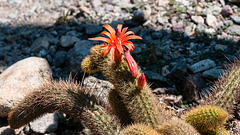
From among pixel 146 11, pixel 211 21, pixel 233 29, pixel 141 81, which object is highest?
pixel 146 11

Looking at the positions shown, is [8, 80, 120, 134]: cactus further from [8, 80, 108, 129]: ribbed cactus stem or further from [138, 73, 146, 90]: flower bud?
[138, 73, 146, 90]: flower bud

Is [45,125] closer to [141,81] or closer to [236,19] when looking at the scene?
[141,81]

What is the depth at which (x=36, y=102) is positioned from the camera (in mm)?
3078

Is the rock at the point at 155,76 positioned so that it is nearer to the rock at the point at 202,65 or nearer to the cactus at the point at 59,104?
the rock at the point at 202,65

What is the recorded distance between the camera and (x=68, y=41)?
566 centimetres

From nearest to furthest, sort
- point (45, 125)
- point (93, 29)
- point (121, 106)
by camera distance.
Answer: point (121, 106) → point (45, 125) → point (93, 29)

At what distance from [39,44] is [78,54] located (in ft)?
4.34

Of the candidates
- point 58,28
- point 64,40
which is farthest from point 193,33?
point 58,28

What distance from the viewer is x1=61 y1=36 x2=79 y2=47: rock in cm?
561

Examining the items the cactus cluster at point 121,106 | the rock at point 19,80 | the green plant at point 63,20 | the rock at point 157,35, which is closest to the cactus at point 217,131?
the cactus cluster at point 121,106

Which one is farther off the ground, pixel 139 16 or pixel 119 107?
pixel 139 16

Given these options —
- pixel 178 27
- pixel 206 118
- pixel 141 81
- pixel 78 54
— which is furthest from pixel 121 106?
pixel 178 27

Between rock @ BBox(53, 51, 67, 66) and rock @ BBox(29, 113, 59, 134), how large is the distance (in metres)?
1.67

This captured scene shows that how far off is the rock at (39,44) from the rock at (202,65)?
343 cm
